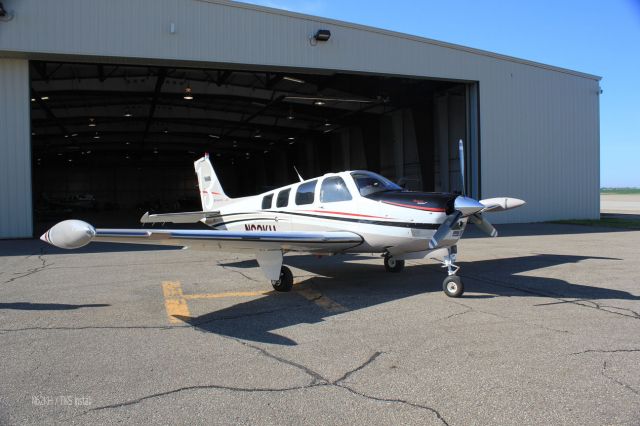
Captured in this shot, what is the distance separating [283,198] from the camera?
9.34 m

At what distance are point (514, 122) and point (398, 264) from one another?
15459 mm

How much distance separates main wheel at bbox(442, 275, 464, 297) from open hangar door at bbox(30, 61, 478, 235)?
388 centimetres

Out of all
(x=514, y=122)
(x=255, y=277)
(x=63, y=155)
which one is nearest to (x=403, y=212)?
(x=255, y=277)

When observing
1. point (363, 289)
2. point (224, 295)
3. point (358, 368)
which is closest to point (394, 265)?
point (363, 289)

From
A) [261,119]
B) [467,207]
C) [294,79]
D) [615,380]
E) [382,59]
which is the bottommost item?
[615,380]

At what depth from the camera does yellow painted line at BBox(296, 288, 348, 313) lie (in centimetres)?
655

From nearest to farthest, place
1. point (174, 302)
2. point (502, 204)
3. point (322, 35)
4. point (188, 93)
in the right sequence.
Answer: point (174, 302) → point (502, 204) → point (322, 35) → point (188, 93)

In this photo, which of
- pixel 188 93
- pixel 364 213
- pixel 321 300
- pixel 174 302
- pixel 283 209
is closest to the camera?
pixel 174 302

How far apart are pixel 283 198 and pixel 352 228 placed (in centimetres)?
205

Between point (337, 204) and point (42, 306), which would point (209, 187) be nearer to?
point (337, 204)

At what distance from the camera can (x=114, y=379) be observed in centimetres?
401

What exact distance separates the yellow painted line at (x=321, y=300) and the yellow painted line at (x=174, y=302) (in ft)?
5.99

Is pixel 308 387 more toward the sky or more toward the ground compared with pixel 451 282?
more toward the ground

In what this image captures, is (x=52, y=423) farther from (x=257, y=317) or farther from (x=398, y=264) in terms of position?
(x=398, y=264)
